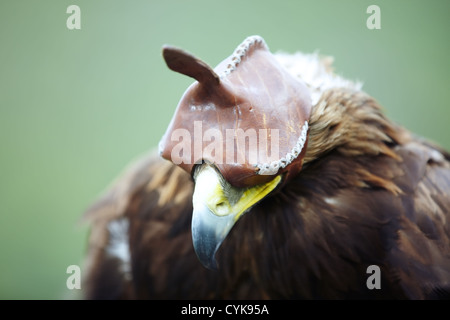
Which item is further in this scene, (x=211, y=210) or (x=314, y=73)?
(x=314, y=73)

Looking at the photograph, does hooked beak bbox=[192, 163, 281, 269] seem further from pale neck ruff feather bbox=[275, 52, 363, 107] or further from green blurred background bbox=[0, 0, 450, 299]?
green blurred background bbox=[0, 0, 450, 299]

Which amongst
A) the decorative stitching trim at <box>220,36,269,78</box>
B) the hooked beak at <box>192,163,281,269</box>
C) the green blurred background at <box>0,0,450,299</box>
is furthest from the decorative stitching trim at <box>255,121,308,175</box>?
the green blurred background at <box>0,0,450,299</box>

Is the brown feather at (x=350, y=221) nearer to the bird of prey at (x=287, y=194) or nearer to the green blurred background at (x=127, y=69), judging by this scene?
the bird of prey at (x=287, y=194)

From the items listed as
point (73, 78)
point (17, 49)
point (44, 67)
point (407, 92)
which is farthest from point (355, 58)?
point (17, 49)

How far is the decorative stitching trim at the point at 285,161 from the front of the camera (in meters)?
1.43

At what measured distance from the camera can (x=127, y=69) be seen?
6.60 metres

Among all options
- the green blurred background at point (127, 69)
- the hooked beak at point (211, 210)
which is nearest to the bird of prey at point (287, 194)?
the hooked beak at point (211, 210)

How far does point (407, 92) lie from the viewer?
633 cm

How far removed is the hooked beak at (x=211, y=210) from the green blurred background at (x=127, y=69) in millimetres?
4510

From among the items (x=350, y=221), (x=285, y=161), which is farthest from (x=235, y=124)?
(x=350, y=221)

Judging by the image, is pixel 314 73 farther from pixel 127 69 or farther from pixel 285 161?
pixel 127 69

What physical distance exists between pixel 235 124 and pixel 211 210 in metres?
0.27

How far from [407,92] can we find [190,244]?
508 centimetres

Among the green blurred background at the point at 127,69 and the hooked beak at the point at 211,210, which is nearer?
the hooked beak at the point at 211,210
